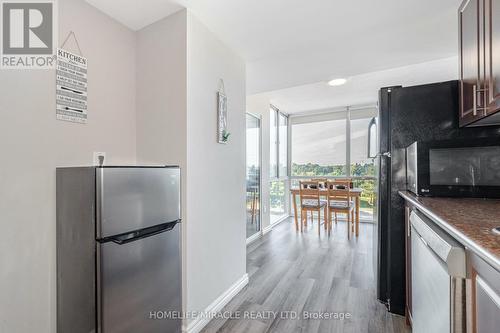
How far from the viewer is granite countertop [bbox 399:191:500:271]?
61cm

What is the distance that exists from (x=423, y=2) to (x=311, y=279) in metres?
2.55

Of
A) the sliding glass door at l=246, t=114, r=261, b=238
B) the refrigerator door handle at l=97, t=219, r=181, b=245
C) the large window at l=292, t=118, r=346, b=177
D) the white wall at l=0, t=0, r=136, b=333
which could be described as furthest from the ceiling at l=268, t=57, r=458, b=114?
the refrigerator door handle at l=97, t=219, r=181, b=245

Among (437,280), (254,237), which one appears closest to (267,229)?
(254,237)

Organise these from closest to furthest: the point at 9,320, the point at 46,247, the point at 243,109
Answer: the point at 9,320, the point at 46,247, the point at 243,109

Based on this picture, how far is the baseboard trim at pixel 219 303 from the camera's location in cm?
165

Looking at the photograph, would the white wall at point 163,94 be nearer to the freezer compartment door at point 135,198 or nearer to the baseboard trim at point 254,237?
the freezer compartment door at point 135,198

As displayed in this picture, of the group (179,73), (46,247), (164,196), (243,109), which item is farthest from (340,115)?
(46,247)

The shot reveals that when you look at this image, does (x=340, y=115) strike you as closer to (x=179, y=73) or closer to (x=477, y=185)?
(x=477, y=185)

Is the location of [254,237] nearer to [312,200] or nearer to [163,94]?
[312,200]

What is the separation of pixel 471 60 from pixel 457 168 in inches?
25.8

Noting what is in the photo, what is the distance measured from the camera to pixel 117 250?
1.18 m

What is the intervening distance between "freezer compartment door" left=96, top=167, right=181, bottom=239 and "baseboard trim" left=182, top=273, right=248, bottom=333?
792mm

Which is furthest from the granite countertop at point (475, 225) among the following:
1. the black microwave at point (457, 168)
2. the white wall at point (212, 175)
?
the white wall at point (212, 175)

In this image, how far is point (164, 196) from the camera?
1449 mm
